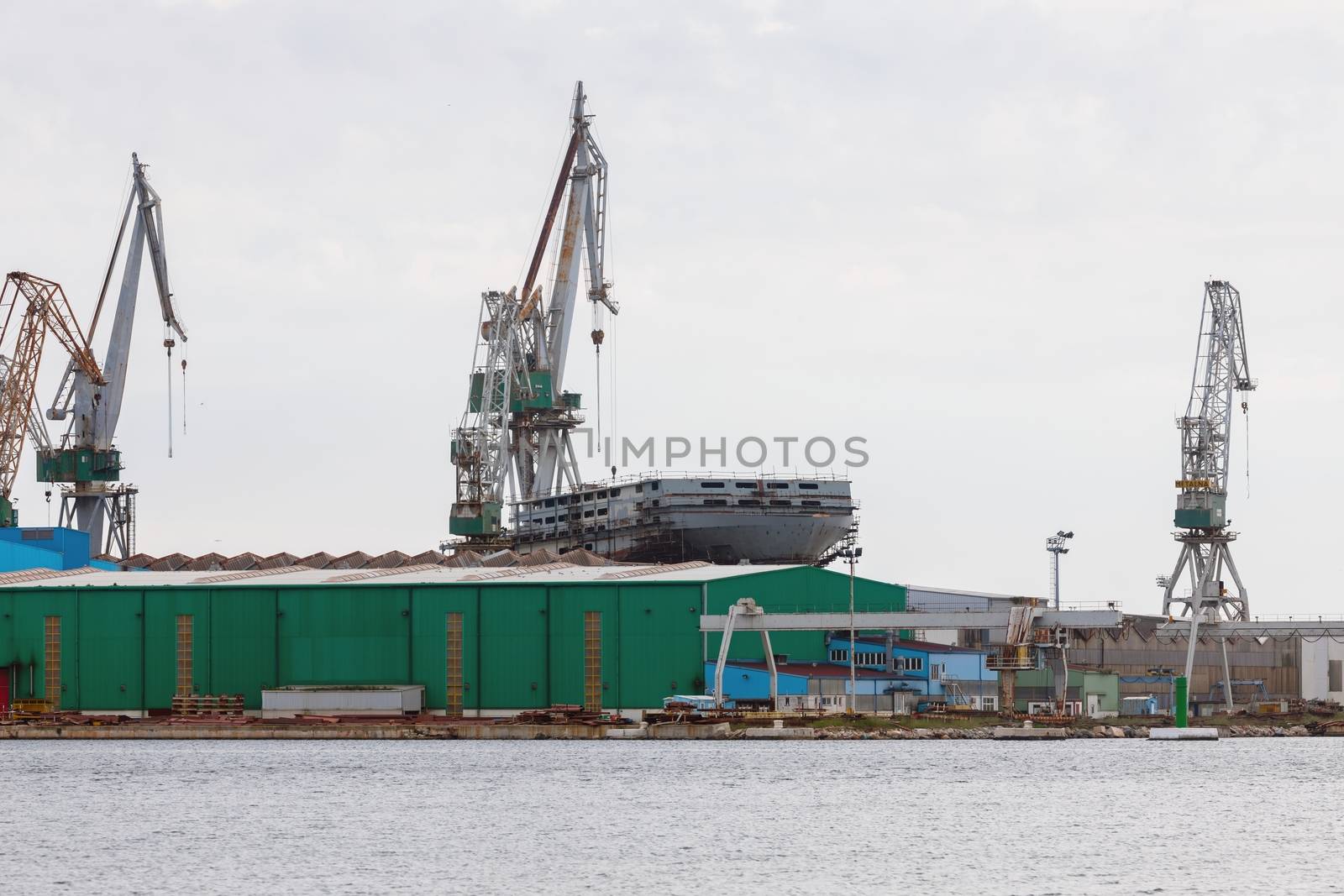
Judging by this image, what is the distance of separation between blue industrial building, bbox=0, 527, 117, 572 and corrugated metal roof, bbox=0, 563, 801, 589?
1333 centimetres

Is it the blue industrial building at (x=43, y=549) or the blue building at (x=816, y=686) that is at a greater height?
the blue industrial building at (x=43, y=549)

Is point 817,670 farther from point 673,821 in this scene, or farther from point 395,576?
point 673,821

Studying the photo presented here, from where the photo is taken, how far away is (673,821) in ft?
257

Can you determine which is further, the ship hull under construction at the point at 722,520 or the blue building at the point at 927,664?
the ship hull under construction at the point at 722,520

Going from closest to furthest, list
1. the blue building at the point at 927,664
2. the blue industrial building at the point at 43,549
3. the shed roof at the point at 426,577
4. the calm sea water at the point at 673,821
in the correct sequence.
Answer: the calm sea water at the point at 673,821 → the shed roof at the point at 426,577 → the blue building at the point at 927,664 → the blue industrial building at the point at 43,549

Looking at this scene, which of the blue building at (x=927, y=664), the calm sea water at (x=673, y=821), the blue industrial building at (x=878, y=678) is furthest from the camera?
the blue building at (x=927, y=664)

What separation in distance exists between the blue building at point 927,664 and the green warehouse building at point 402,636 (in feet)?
5.44

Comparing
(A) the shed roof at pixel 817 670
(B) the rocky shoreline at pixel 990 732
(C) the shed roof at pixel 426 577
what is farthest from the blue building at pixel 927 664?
(B) the rocky shoreline at pixel 990 732

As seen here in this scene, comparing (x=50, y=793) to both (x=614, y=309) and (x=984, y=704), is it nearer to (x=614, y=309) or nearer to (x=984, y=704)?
(x=984, y=704)

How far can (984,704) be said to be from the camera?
128 meters

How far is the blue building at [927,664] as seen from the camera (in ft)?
413

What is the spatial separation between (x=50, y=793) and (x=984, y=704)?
55.5 meters

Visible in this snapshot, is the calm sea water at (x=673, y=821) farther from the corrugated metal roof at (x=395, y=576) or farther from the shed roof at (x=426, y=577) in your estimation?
the corrugated metal roof at (x=395, y=576)

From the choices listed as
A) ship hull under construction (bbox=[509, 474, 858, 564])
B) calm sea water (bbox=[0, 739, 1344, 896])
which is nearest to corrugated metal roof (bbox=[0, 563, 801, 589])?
calm sea water (bbox=[0, 739, 1344, 896])
